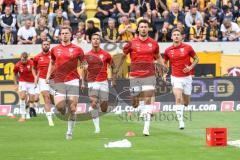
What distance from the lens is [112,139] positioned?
66.9 ft

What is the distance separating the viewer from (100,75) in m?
23.4

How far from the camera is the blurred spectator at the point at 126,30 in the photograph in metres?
34.2

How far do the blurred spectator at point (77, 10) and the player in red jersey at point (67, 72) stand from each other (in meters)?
15.2

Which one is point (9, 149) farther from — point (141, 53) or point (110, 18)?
point (110, 18)

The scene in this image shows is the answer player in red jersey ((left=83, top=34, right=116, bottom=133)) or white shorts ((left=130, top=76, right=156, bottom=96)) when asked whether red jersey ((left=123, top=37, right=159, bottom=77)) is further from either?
player in red jersey ((left=83, top=34, right=116, bottom=133))

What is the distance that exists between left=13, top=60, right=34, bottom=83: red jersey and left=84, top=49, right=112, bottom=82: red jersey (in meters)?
6.06

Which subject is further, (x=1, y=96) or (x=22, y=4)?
(x=22, y=4)

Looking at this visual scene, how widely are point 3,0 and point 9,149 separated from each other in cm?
1857

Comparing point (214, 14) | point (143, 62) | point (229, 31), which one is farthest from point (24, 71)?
point (214, 14)

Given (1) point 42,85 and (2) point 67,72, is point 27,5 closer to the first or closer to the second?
(1) point 42,85

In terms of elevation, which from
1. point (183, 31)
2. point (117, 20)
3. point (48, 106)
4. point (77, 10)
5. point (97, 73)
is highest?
point (77, 10)

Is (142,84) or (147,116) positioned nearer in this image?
(147,116)

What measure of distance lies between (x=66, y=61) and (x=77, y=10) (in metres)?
15.9

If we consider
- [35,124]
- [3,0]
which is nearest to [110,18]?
[3,0]
